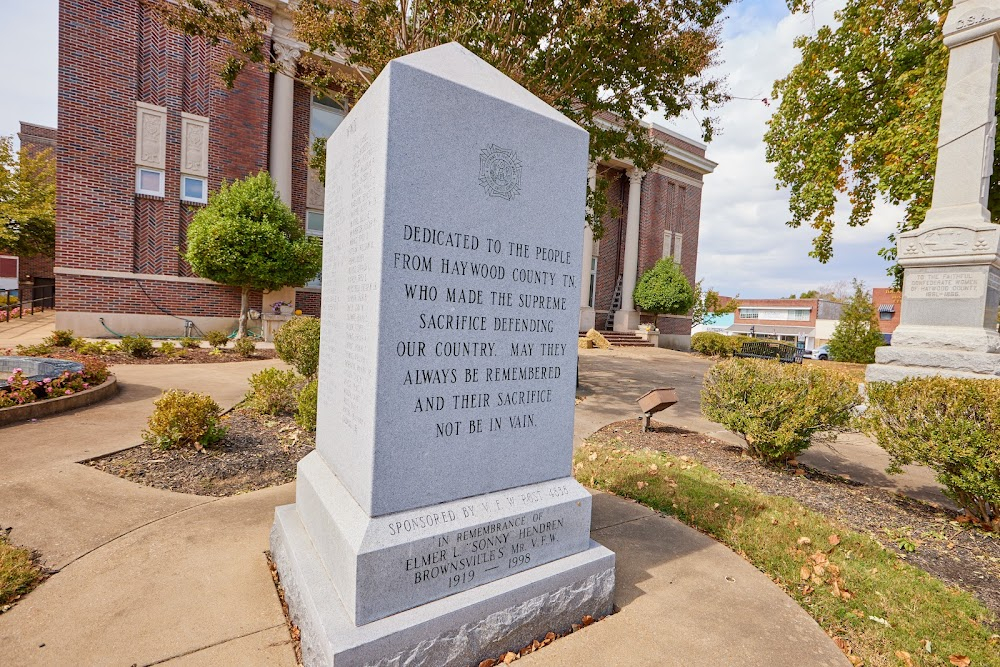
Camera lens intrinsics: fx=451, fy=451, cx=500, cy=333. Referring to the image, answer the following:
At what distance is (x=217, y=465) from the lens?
15.7 ft

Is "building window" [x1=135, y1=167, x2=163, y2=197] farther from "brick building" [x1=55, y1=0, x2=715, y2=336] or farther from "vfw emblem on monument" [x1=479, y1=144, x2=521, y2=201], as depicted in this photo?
"vfw emblem on monument" [x1=479, y1=144, x2=521, y2=201]

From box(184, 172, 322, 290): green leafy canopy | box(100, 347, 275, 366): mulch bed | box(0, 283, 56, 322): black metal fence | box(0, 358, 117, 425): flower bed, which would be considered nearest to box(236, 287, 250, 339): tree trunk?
box(184, 172, 322, 290): green leafy canopy

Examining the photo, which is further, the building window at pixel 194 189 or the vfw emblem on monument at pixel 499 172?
the building window at pixel 194 189

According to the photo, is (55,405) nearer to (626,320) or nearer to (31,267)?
(626,320)

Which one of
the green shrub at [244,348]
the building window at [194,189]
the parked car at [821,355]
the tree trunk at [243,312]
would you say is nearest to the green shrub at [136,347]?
the green shrub at [244,348]

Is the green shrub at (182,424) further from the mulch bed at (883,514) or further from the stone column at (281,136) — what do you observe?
the stone column at (281,136)

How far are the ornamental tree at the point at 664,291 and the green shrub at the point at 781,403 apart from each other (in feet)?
69.5

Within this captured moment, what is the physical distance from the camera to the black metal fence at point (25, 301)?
19312mm

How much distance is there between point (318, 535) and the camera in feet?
8.54

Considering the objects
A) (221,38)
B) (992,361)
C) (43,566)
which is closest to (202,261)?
(221,38)

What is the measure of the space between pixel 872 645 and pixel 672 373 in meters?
13.2

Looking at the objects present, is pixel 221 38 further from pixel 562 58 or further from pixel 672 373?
pixel 672 373

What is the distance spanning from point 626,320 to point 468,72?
85.0 ft

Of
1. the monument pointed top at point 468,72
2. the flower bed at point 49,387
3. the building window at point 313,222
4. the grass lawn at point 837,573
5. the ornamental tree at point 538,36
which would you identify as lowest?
the grass lawn at point 837,573
